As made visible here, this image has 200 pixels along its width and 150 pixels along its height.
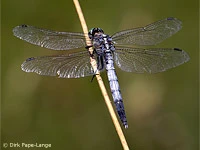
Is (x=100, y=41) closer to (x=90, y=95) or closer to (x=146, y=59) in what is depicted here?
(x=146, y=59)

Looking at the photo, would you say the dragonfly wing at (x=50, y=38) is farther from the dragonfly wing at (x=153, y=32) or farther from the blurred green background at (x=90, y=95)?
the blurred green background at (x=90, y=95)

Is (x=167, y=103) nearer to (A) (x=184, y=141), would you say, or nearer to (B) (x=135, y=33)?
(A) (x=184, y=141)

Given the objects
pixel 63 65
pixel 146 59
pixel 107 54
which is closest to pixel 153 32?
pixel 146 59

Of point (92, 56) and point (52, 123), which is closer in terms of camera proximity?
point (92, 56)

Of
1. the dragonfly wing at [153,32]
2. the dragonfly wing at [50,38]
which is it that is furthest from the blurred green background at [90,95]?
the dragonfly wing at [50,38]

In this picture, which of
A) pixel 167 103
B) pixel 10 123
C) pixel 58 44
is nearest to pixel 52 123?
pixel 10 123

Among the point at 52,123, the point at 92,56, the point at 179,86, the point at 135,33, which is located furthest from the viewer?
the point at 179,86
